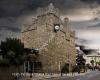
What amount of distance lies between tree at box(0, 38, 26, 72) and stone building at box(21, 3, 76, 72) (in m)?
17.6

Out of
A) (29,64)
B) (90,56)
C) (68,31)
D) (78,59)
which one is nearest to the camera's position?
(29,64)

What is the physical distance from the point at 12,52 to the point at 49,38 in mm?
26778

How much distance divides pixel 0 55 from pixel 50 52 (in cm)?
2898

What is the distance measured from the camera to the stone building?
250 ft

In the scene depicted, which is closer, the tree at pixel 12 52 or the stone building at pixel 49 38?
the tree at pixel 12 52

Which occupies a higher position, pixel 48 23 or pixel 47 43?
pixel 48 23

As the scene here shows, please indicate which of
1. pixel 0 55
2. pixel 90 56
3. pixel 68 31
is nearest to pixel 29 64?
pixel 0 55

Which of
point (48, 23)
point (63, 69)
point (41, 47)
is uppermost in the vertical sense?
point (48, 23)

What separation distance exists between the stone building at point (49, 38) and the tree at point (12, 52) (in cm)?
1765

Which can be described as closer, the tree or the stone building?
the tree

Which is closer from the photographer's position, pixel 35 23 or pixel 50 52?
A: pixel 50 52

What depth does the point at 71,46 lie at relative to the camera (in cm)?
9381

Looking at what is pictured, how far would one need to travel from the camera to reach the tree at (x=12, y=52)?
5091cm

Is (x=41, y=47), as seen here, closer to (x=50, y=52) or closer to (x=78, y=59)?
(x=50, y=52)
